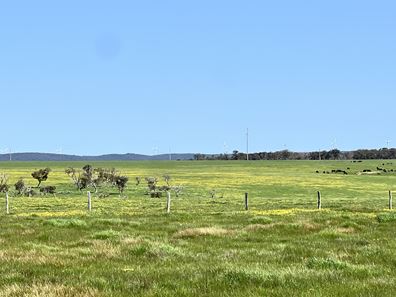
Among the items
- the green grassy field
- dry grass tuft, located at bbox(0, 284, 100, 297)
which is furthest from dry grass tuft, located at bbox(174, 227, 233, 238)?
dry grass tuft, located at bbox(0, 284, 100, 297)

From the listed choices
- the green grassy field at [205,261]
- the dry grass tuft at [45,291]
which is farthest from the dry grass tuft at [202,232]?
the dry grass tuft at [45,291]

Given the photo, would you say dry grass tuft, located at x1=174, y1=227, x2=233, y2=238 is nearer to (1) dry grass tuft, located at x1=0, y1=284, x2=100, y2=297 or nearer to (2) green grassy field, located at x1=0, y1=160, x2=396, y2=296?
(2) green grassy field, located at x1=0, y1=160, x2=396, y2=296

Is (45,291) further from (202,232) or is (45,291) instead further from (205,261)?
(202,232)

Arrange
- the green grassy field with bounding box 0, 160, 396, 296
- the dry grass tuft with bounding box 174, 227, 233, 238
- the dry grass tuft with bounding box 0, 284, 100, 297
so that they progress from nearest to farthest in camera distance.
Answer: the dry grass tuft with bounding box 0, 284, 100, 297 → the green grassy field with bounding box 0, 160, 396, 296 → the dry grass tuft with bounding box 174, 227, 233, 238

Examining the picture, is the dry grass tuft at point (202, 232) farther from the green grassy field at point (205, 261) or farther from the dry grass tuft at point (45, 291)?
the dry grass tuft at point (45, 291)

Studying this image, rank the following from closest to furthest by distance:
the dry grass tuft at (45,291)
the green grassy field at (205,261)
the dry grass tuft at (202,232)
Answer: the dry grass tuft at (45,291)
the green grassy field at (205,261)
the dry grass tuft at (202,232)

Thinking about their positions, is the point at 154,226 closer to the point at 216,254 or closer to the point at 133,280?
the point at 216,254

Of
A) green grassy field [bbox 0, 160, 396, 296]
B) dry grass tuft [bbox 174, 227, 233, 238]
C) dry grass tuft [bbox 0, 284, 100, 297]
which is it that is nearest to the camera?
dry grass tuft [bbox 0, 284, 100, 297]

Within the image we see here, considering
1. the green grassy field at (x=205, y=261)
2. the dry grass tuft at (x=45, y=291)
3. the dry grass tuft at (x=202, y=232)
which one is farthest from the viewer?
the dry grass tuft at (x=202, y=232)

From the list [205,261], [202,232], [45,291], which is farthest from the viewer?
[202,232]

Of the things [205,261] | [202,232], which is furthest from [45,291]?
[202,232]

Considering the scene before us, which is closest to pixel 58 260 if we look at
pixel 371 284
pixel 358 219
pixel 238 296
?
pixel 238 296

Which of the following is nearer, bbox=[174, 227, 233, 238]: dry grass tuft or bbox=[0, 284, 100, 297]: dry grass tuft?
bbox=[0, 284, 100, 297]: dry grass tuft

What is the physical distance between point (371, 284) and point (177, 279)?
11.8 feet
